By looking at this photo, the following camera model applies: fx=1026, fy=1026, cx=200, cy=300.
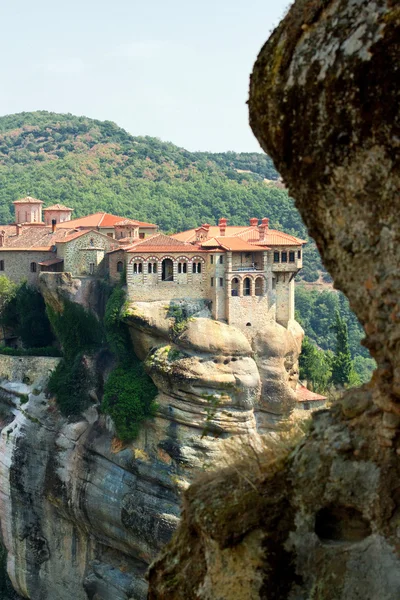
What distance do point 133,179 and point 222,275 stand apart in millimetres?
70095

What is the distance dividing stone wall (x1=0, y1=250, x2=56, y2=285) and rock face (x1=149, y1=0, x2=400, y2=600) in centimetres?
4322

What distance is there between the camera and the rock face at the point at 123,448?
141ft

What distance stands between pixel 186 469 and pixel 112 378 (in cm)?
593

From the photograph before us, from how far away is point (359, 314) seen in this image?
8.84 meters

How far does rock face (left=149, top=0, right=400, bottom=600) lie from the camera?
26.9 ft

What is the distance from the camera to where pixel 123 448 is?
4519cm

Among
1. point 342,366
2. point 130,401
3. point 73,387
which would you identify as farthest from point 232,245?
point 342,366

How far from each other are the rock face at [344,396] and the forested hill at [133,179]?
73.7m

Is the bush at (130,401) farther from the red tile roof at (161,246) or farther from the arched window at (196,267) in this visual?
the red tile roof at (161,246)

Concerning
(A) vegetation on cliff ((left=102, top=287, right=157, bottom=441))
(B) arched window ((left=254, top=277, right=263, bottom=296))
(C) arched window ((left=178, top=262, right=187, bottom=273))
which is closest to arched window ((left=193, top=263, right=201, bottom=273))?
(C) arched window ((left=178, top=262, right=187, bottom=273))

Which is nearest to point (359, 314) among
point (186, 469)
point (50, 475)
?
point (186, 469)

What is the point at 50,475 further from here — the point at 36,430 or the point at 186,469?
the point at 186,469

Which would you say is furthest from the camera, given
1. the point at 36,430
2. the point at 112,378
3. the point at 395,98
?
the point at 36,430

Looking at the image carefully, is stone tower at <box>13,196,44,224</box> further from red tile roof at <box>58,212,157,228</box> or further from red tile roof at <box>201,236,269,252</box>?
red tile roof at <box>201,236,269,252</box>
